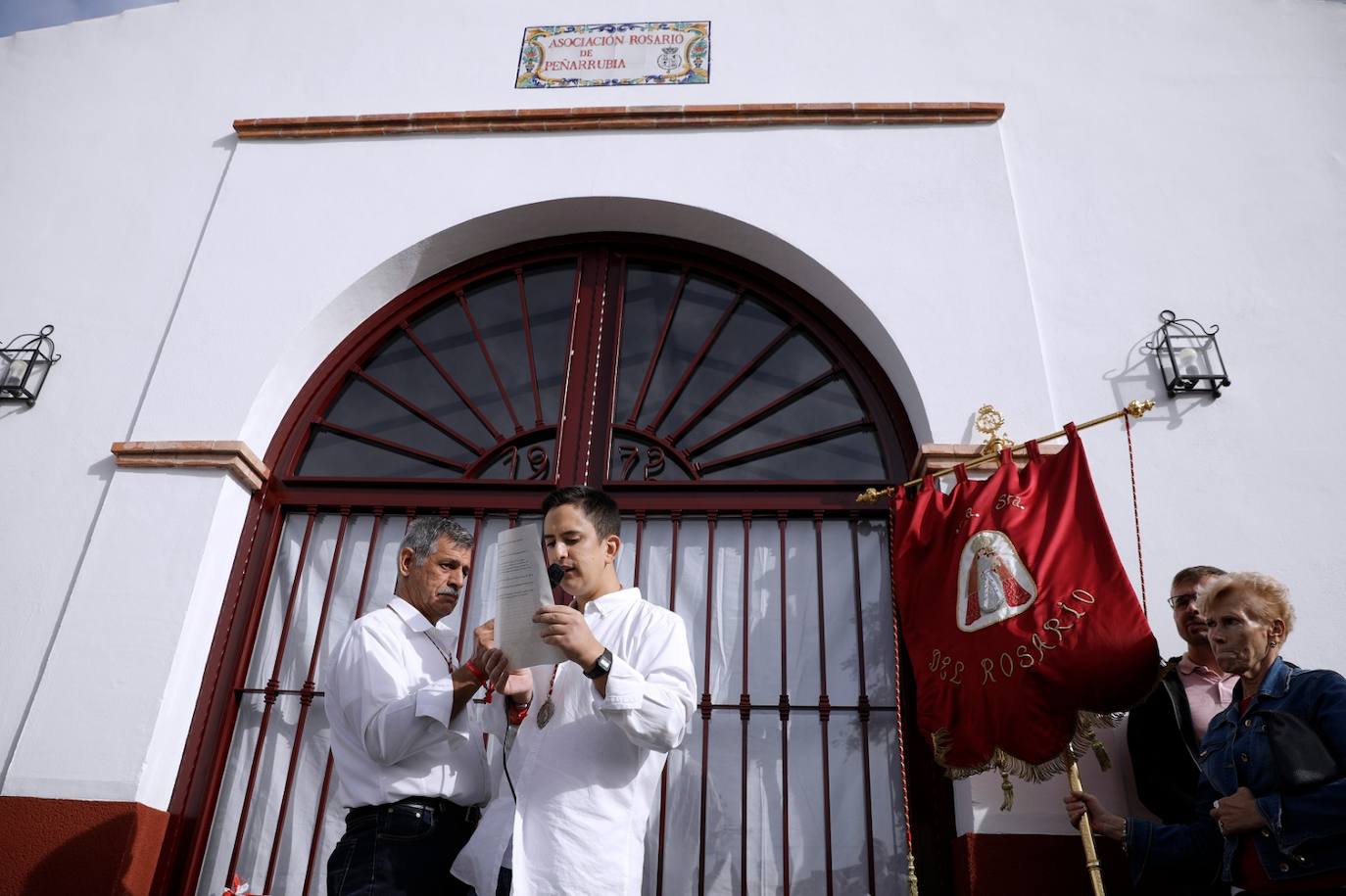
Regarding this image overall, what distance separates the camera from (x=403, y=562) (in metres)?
3.00

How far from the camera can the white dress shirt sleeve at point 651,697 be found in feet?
7.52

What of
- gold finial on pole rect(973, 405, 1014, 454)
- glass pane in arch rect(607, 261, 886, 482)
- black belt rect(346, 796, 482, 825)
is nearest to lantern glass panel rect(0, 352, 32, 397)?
glass pane in arch rect(607, 261, 886, 482)

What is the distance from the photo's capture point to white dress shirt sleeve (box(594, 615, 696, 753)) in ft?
7.52

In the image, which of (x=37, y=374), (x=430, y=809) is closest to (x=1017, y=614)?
(x=430, y=809)

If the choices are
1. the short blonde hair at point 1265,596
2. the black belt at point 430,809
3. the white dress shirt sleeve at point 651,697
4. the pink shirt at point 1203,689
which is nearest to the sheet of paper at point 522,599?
the white dress shirt sleeve at point 651,697

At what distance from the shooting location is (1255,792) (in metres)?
2.32

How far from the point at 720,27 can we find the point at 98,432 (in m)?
3.34

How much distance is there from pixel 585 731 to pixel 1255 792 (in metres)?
1.58

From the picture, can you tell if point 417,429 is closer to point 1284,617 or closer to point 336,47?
point 336,47

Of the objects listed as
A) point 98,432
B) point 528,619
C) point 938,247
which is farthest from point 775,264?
point 98,432

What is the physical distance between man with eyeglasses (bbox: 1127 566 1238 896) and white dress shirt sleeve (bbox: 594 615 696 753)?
4.66 feet

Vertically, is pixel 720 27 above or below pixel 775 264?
above

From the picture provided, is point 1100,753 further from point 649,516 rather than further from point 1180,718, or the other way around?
point 649,516

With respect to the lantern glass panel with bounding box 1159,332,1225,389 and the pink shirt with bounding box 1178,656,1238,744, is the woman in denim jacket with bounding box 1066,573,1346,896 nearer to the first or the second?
the pink shirt with bounding box 1178,656,1238,744
